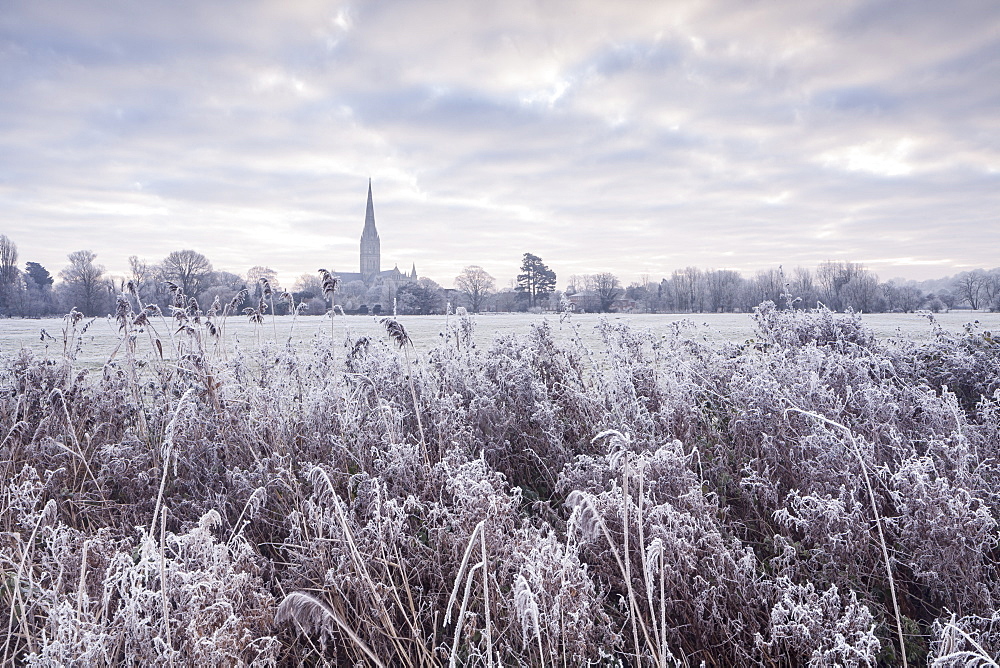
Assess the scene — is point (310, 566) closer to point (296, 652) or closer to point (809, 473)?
point (296, 652)

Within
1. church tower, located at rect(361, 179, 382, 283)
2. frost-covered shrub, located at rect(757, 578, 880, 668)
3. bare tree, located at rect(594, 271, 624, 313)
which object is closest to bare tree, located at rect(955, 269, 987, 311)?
bare tree, located at rect(594, 271, 624, 313)

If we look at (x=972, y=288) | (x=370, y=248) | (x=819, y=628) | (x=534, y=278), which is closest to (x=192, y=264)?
(x=534, y=278)

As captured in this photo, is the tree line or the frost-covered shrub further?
the tree line

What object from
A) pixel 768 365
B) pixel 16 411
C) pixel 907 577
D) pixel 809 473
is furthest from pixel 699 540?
pixel 16 411

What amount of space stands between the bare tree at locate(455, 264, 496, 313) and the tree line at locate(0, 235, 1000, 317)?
0.17 m

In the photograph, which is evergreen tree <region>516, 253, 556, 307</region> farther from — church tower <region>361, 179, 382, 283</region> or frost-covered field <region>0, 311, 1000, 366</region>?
church tower <region>361, 179, 382, 283</region>

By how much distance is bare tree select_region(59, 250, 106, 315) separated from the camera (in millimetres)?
45938

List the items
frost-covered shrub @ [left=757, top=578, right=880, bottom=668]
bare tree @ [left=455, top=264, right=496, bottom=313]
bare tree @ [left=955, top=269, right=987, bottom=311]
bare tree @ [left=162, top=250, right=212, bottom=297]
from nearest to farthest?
frost-covered shrub @ [left=757, top=578, right=880, bottom=668] → bare tree @ [left=162, top=250, right=212, bottom=297] → bare tree @ [left=955, top=269, right=987, bottom=311] → bare tree @ [left=455, top=264, right=496, bottom=313]

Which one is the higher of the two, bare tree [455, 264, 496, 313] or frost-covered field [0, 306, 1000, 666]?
bare tree [455, 264, 496, 313]

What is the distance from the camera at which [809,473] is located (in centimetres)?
377

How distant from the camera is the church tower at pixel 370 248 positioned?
160m

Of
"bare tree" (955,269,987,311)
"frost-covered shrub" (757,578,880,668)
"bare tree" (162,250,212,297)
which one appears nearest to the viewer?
"frost-covered shrub" (757,578,880,668)

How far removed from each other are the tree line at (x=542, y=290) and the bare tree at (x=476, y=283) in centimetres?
17

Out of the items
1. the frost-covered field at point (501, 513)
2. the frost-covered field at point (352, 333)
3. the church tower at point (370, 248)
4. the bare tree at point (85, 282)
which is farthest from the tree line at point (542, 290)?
the church tower at point (370, 248)
